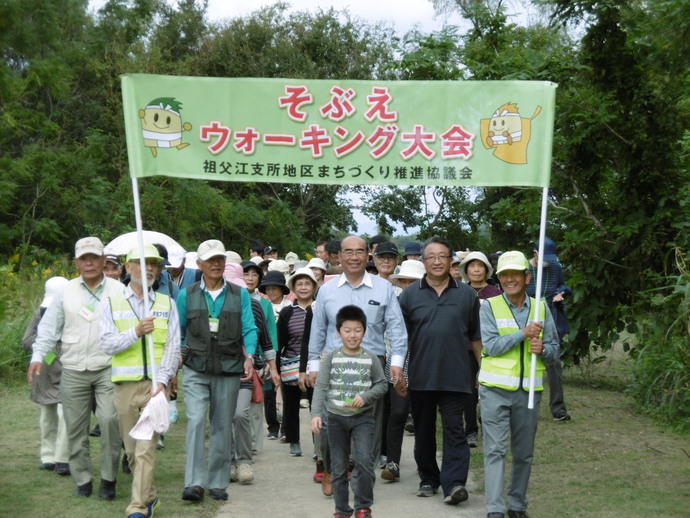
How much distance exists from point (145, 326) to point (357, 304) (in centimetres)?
173

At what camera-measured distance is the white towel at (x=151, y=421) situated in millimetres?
7145

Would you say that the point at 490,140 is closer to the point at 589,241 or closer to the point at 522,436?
the point at 522,436

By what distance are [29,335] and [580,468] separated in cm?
518

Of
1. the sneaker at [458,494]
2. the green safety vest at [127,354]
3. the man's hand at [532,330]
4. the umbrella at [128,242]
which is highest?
the umbrella at [128,242]

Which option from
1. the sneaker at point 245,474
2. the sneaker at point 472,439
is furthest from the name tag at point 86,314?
the sneaker at point 472,439

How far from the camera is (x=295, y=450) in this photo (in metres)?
10.0

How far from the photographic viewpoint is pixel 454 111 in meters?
7.61

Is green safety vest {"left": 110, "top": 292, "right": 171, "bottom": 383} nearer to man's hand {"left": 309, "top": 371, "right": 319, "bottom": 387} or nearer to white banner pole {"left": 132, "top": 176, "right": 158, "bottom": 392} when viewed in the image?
white banner pole {"left": 132, "top": 176, "right": 158, "bottom": 392}

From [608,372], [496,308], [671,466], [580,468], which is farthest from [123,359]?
[608,372]

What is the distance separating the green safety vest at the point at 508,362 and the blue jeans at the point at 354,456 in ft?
3.06

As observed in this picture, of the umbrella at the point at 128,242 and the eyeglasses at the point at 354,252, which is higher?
the eyeglasses at the point at 354,252

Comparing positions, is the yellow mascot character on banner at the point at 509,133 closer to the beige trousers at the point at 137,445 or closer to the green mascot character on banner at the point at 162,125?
the green mascot character on banner at the point at 162,125

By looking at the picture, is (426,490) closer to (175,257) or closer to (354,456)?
(354,456)

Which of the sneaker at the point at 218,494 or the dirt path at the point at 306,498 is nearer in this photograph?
the dirt path at the point at 306,498
